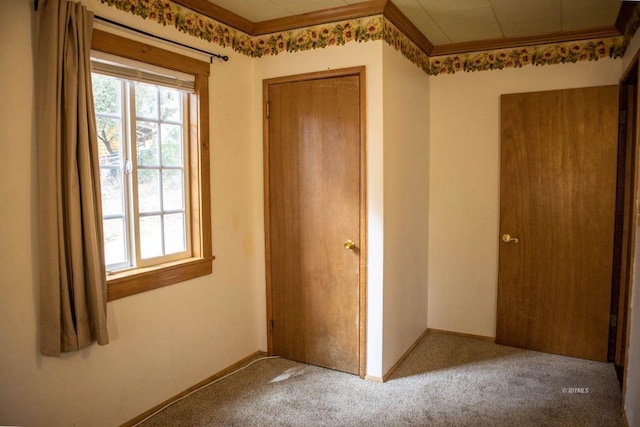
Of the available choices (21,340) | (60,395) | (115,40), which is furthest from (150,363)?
(115,40)

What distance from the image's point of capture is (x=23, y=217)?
1.95 meters

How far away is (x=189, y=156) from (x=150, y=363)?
1207 mm

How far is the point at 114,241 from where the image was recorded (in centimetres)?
243

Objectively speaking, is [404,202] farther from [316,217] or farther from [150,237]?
[150,237]

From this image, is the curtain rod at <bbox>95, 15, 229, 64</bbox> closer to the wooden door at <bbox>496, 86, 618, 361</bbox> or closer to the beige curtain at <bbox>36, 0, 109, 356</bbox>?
the beige curtain at <bbox>36, 0, 109, 356</bbox>

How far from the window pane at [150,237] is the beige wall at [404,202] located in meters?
1.36

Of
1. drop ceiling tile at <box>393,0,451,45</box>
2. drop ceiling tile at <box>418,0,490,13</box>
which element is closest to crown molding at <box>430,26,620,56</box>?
drop ceiling tile at <box>393,0,451,45</box>

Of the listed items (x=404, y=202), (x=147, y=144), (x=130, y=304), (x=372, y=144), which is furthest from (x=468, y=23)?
(x=130, y=304)

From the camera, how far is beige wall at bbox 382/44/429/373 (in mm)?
2977

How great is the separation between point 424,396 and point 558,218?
1620mm

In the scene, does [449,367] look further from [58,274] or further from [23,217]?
[23,217]

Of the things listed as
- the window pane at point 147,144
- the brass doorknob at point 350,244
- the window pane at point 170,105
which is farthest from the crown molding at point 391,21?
the brass doorknob at point 350,244

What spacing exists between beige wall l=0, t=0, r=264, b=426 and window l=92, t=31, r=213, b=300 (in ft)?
0.39

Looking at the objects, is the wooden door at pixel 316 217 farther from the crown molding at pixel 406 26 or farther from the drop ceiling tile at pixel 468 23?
the drop ceiling tile at pixel 468 23
